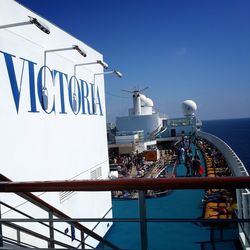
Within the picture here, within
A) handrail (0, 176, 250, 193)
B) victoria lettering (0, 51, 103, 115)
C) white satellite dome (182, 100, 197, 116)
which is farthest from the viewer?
white satellite dome (182, 100, 197, 116)

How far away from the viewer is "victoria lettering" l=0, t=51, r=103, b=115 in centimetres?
567

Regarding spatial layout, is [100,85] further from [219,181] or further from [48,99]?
[219,181]

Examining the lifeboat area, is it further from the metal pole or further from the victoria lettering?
the metal pole

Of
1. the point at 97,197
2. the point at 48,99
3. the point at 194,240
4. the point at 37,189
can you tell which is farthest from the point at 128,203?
the point at 37,189

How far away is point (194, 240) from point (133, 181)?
7.58 metres

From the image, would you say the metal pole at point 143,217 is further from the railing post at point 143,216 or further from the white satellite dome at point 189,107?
the white satellite dome at point 189,107

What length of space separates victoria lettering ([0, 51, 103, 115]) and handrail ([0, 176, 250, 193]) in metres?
4.06

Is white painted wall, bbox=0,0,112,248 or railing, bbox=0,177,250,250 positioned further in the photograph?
white painted wall, bbox=0,0,112,248

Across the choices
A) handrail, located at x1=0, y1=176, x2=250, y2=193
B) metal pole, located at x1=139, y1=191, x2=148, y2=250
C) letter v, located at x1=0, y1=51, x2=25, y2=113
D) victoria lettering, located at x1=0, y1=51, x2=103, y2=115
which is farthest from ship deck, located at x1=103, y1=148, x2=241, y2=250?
handrail, located at x1=0, y1=176, x2=250, y2=193

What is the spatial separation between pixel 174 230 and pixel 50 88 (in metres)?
5.60

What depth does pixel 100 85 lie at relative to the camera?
1116cm

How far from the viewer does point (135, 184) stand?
5.66 ft

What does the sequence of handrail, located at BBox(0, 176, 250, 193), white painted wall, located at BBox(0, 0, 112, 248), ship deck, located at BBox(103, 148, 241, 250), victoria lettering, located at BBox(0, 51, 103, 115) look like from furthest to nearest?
ship deck, located at BBox(103, 148, 241, 250) → victoria lettering, located at BBox(0, 51, 103, 115) → white painted wall, located at BBox(0, 0, 112, 248) → handrail, located at BBox(0, 176, 250, 193)

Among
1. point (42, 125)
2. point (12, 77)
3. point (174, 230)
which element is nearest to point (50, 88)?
point (42, 125)
